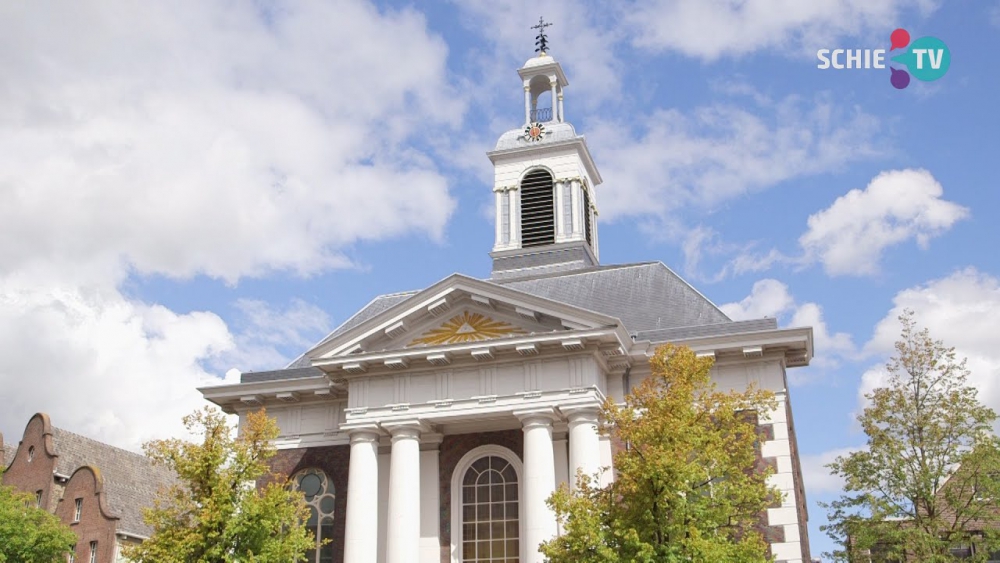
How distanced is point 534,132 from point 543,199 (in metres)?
3.32

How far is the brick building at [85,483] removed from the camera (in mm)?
48375

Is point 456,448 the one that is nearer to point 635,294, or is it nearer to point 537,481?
point 537,481

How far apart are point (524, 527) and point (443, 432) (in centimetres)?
453

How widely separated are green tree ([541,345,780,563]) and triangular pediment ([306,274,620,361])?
7.39m

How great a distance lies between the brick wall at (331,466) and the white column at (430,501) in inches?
97.1

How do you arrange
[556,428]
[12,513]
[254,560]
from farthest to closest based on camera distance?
[12,513] → [556,428] → [254,560]

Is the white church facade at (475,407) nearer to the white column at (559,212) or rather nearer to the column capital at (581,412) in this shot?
the column capital at (581,412)

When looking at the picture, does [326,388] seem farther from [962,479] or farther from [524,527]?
[962,479]

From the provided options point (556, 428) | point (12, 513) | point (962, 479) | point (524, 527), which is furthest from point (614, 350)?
point (12, 513)

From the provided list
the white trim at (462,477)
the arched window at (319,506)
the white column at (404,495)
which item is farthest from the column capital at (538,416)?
the arched window at (319,506)

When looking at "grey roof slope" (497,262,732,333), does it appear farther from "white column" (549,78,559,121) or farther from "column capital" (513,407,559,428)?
"white column" (549,78,559,121)

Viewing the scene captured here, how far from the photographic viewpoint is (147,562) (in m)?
24.2

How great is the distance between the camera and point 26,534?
128ft

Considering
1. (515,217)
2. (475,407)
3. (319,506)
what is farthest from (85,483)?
(475,407)
